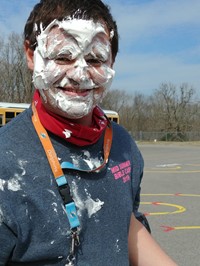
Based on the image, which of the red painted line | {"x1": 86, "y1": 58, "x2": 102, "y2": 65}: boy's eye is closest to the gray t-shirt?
{"x1": 86, "y1": 58, "x2": 102, "y2": 65}: boy's eye

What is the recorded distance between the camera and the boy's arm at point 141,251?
166 cm

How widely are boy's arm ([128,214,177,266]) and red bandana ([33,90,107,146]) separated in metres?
0.42

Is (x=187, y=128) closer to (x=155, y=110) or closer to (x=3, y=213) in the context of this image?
(x=155, y=110)

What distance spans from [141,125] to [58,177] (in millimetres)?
66999

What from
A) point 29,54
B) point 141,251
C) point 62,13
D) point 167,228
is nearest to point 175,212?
point 167,228

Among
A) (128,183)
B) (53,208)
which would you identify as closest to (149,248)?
(128,183)

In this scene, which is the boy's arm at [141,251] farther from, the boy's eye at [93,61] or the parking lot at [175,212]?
the parking lot at [175,212]

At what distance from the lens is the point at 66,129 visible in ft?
4.57

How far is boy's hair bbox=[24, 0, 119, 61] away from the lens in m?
1.42

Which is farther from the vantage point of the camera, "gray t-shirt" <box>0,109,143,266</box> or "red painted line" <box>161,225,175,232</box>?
"red painted line" <box>161,225,175,232</box>

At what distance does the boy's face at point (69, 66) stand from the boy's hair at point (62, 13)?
25 mm

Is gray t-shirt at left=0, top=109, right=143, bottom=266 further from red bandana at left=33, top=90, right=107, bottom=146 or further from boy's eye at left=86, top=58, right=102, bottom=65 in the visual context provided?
boy's eye at left=86, top=58, right=102, bottom=65

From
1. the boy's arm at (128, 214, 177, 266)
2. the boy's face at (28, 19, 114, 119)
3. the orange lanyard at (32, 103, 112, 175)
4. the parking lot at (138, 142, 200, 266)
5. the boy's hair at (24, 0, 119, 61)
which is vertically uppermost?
the boy's hair at (24, 0, 119, 61)

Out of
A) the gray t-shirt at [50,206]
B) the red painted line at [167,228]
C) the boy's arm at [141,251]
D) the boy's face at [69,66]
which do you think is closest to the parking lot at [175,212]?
the red painted line at [167,228]
